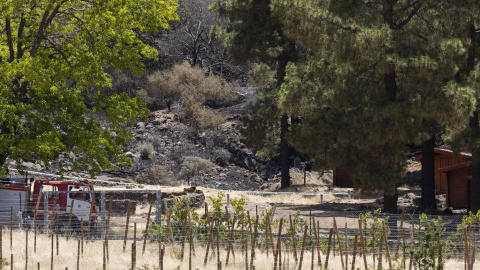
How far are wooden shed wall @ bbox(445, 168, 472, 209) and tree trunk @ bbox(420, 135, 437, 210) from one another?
11.9 feet

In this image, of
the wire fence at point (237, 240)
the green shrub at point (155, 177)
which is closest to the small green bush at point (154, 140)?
the green shrub at point (155, 177)

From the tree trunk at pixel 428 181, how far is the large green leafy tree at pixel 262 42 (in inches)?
414

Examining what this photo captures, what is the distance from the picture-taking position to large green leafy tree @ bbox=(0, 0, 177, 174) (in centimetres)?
2131

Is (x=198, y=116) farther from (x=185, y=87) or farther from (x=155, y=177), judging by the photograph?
(x=155, y=177)

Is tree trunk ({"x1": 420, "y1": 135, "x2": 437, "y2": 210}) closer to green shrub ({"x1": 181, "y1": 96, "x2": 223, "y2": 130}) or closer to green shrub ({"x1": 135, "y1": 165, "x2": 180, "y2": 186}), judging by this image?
green shrub ({"x1": 135, "y1": 165, "x2": 180, "y2": 186})

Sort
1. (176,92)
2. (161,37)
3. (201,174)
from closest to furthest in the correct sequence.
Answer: (201,174)
(176,92)
(161,37)

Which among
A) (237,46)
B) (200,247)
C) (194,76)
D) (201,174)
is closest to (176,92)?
(194,76)

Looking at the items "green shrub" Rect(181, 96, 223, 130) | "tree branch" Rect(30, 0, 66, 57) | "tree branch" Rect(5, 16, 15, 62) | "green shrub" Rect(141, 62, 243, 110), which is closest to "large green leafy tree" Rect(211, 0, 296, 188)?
"green shrub" Rect(181, 96, 223, 130)

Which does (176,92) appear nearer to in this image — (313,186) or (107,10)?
(313,186)

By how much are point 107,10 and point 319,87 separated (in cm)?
896

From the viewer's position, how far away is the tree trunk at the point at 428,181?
27.8 metres

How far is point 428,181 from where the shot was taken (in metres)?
27.9

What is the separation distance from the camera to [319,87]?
2594 cm

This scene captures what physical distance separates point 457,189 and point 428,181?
4.26 m
